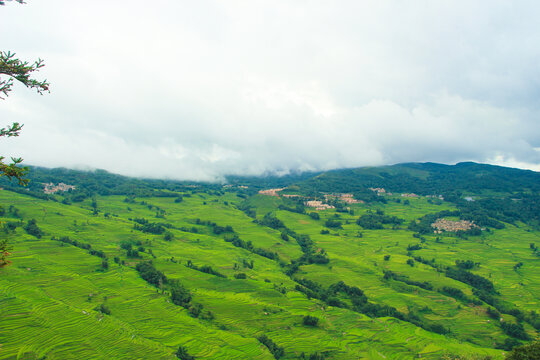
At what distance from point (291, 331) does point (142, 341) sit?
74.7 feet

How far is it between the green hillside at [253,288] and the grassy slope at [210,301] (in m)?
0.26

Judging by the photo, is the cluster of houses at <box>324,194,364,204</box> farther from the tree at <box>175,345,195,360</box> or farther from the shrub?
the tree at <box>175,345,195,360</box>

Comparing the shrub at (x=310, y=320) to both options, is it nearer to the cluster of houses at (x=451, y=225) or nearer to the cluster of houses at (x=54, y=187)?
the cluster of houses at (x=451, y=225)

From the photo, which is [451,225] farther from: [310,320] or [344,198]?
[310,320]

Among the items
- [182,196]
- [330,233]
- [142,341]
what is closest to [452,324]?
[142,341]

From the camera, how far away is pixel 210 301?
168 feet

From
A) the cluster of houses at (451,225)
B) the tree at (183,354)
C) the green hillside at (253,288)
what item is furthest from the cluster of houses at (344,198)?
the tree at (183,354)

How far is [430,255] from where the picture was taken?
8788cm

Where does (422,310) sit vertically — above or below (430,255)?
below

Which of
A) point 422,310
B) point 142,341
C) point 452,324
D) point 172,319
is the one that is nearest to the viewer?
point 142,341

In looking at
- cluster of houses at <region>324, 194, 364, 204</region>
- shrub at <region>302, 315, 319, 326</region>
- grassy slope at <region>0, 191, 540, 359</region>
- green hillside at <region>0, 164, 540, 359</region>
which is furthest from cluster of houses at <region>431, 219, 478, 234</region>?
shrub at <region>302, 315, 319, 326</region>

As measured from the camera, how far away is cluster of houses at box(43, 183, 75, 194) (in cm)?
13581

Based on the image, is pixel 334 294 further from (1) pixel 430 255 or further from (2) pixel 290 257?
(1) pixel 430 255

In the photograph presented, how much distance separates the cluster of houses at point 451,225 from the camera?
4737 inches
